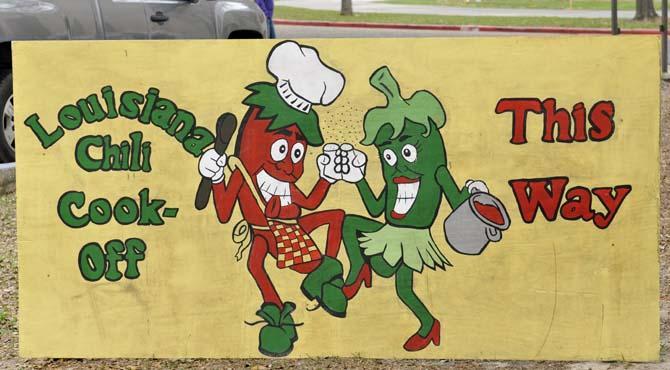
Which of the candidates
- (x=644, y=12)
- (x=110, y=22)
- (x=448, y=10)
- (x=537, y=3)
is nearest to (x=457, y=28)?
(x=644, y=12)

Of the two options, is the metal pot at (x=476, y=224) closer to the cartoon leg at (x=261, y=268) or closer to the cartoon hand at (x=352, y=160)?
the cartoon hand at (x=352, y=160)

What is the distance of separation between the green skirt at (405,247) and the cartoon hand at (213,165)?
61 cm

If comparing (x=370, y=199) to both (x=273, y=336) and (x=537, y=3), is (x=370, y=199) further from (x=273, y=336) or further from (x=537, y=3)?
(x=537, y=3)

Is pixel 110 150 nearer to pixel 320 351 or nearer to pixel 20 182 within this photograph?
pixel 20 182

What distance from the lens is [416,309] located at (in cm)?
520

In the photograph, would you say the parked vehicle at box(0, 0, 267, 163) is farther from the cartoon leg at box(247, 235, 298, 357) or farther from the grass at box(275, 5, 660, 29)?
the grass at box(275, 5, 660, 29)

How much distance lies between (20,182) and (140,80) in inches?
24.7

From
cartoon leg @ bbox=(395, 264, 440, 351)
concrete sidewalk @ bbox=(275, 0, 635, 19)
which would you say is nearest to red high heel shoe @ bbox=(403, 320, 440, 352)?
cartoon leg @ bbox=(395, 264, 440, 351)

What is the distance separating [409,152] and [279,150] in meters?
0.51

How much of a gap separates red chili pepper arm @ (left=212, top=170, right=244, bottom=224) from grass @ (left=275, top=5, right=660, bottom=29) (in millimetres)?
22451

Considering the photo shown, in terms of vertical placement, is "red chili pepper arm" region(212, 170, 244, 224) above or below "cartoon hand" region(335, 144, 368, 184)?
below

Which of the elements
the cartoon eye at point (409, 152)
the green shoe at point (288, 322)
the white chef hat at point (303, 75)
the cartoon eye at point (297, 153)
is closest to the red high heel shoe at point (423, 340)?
the green shoe at point (288, 322)

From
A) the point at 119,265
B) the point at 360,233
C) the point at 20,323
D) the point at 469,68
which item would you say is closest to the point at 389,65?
the point at 469,68

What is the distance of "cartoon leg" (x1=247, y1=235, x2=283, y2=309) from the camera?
17.1ft
